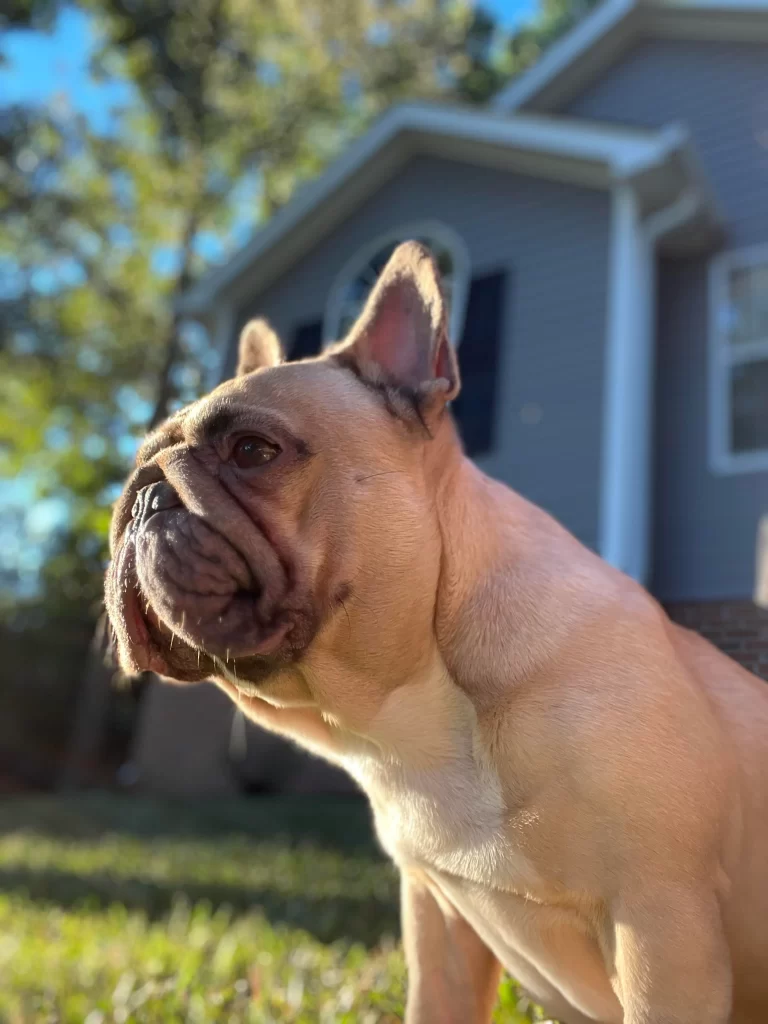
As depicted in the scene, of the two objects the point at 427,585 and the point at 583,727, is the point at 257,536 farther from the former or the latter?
the point at 583,727

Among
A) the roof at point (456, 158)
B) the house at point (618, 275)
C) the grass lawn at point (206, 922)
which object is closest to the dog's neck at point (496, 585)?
the grass lawn at point (206, 922)

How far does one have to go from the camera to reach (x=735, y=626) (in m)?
2.87

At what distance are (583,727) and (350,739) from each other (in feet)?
1.97

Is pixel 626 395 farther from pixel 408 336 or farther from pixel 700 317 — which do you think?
pixel 408 336

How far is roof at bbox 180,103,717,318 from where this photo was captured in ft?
25.6

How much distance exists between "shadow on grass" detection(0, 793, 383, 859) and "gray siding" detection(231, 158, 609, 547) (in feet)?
10.0

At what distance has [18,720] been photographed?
54.0 feet

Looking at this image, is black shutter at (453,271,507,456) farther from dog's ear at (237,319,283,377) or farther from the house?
dog's ear at (237,319,283,377)

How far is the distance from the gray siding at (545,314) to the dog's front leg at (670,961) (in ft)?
19.9

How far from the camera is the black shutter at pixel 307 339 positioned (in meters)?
9.80

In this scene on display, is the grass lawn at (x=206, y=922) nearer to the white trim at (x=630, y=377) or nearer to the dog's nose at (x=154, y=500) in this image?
the dog's nose at (x=154, y=500)

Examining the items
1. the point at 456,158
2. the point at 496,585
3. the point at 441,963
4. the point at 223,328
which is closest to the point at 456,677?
the point at 496,585

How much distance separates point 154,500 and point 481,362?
6924mm

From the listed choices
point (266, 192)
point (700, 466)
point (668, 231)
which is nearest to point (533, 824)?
point (700, 466)
